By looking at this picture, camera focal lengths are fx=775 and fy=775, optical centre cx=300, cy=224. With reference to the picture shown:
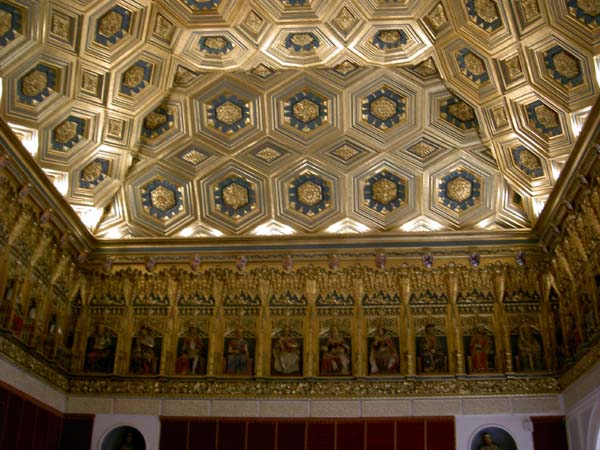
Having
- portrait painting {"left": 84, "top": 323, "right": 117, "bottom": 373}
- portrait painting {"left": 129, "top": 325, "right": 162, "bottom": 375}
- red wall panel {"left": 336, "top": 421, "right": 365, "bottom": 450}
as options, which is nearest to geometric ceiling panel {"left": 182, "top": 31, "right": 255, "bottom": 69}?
portrait painting {"left": 129, "top": 325, "right": 162, "bottom": 375}

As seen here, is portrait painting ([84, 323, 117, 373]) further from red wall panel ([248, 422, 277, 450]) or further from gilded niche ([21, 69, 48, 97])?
gilded niche ([21, 69, 48, 97])

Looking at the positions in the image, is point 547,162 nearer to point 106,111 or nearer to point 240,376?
point 240,376

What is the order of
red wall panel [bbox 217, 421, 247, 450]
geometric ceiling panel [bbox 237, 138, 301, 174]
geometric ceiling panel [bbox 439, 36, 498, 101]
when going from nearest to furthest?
geometric ceiling panel [bbox 439, 36, 498, 101] < red wall panel [bbox 217, 421, 247, 450] < geometric ceiling panel [bbox 237, 138, 301, 174]

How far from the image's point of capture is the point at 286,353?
53.1 ft

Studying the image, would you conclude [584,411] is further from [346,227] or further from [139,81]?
[139,81]

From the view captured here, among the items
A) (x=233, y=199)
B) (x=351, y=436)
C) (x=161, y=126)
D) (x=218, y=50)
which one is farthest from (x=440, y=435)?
(x=218, y=50)

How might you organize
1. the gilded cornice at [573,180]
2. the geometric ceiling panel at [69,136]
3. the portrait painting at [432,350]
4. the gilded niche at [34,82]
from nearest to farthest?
the gilded cornice at [573,180] → the gilded niche at [34,82] → the geometric ceiling panel at [69,136] → the portrait painting at [432,350]

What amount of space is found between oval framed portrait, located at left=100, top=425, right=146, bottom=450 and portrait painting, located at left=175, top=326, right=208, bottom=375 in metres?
1.49

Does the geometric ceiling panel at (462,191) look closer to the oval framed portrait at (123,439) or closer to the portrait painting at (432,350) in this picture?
the portrait painting at (432,350)

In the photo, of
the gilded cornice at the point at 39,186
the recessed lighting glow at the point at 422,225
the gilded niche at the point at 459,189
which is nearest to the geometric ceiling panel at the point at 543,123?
the gilded niche at the point at 459,189

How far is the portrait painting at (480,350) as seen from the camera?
15641 mm

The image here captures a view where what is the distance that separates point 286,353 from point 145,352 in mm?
2992

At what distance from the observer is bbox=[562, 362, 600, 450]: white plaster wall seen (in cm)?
1308

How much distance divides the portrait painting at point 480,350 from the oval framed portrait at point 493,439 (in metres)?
1.18
